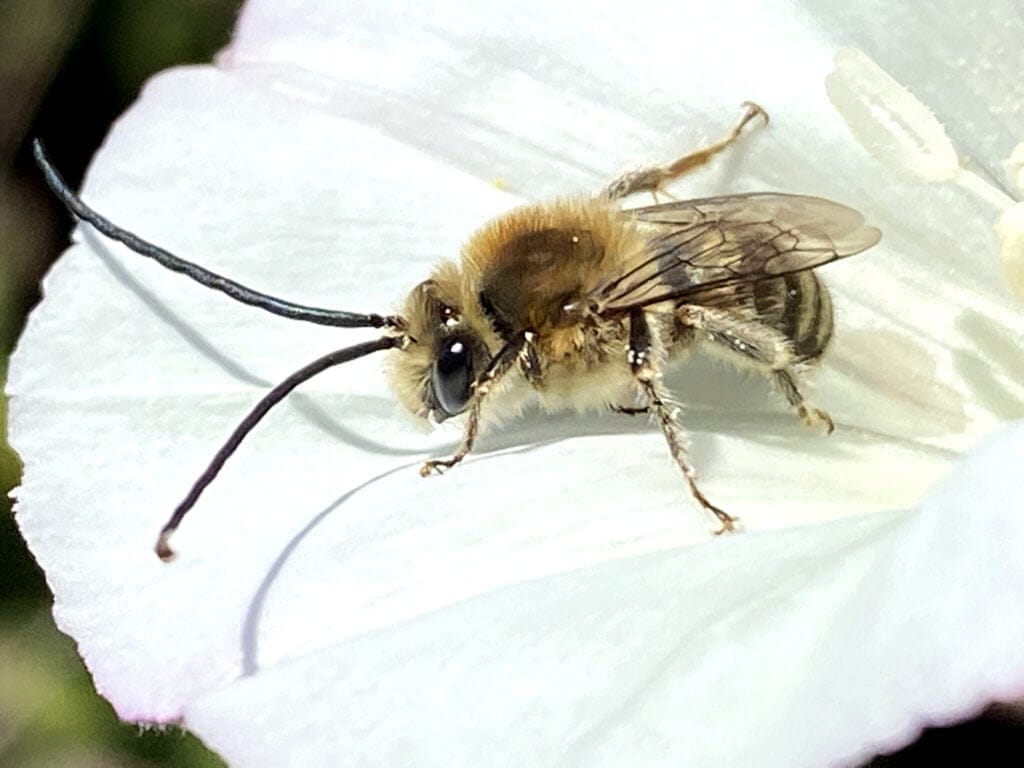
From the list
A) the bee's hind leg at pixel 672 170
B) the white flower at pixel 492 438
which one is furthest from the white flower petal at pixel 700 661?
the bee's hind leg at pixel 672 170

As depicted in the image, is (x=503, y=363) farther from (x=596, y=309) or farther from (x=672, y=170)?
(x=672, y=170)

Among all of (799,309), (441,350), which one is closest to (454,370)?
(441,350)

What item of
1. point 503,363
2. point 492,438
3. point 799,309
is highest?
point 799,309

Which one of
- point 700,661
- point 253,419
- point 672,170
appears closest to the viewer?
point 700,661

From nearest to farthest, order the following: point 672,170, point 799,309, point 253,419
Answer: point 253,419 < point 799,309 < point 672,170

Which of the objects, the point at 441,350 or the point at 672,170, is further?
the point at 672,170

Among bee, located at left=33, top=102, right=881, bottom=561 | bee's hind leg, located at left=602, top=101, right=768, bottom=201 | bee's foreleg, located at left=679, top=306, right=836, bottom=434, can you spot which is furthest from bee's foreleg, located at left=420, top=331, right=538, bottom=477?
bee's hind leg, located at left=602, top=101, right=768, bottom=201

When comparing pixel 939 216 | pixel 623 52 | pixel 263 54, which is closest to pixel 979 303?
pixel 939 216

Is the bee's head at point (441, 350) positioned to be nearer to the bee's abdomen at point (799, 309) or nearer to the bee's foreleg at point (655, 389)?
the bee's foreleg at point (655, 389)
